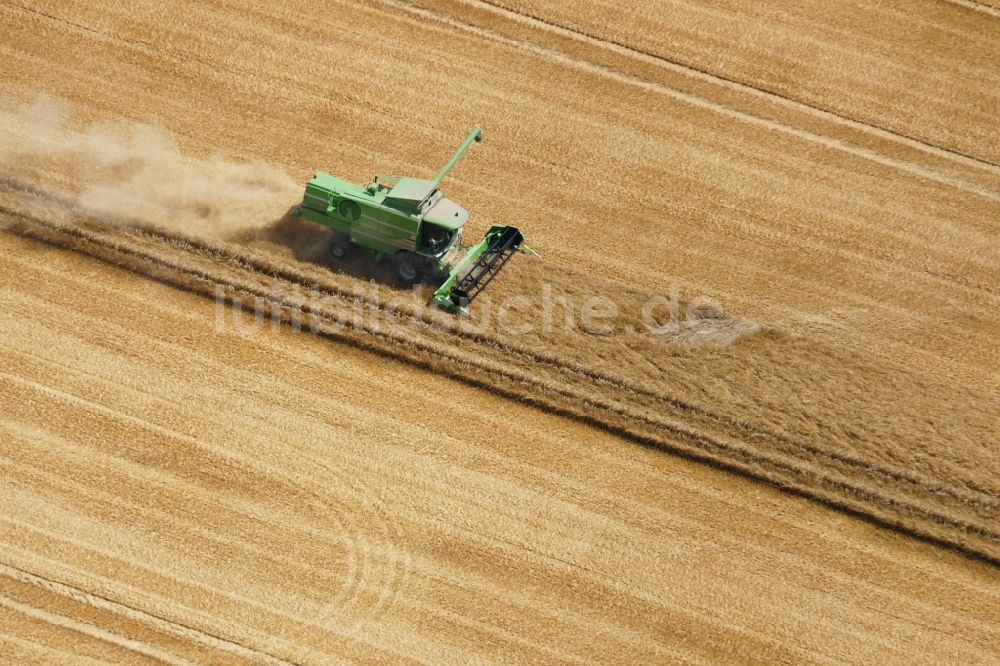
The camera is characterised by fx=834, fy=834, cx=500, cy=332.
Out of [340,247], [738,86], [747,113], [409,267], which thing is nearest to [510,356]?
[409,267]

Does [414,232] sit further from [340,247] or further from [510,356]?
[510,356]

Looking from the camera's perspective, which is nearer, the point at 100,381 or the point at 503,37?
the point at 100,381

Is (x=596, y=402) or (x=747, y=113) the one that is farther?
(x=747, y=113)

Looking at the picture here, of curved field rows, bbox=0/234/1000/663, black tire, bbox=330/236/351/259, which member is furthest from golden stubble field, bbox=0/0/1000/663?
black tire, bbox=330/236/351/259

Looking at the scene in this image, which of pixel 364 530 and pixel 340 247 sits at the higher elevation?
pixel 340 247

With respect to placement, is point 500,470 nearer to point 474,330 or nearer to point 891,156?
point 474,330

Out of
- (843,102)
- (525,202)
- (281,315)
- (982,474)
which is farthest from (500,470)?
(843,102)
